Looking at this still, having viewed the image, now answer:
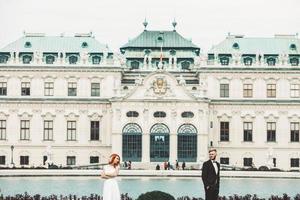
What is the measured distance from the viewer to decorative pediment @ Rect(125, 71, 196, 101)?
7238 cm

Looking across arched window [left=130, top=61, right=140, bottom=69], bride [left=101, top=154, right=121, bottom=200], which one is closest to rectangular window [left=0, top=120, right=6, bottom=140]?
arched window [left=130, top=61, right=140, bottom=69]

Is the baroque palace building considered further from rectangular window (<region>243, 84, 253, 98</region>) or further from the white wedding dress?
the white wedding dress

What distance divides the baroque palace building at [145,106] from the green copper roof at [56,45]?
0.09 meters

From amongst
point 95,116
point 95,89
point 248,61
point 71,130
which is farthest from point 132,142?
point 248,61

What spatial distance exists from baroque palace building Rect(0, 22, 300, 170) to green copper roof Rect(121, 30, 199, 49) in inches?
122

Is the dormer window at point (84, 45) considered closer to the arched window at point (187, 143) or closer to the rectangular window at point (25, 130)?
the rectangular window at point (25, 130)

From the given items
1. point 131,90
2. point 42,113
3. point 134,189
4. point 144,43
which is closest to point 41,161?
point 42,113

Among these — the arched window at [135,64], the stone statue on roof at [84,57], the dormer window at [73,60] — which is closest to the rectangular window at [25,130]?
the dormer window at [73,60]

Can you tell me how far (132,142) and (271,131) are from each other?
1262 centimetres

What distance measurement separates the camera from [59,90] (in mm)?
74750

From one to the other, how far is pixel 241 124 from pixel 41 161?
1824 cm

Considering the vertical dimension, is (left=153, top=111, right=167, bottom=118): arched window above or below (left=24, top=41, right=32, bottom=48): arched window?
below

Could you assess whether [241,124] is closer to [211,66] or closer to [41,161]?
[211,66]

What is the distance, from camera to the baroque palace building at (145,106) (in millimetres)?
72125
